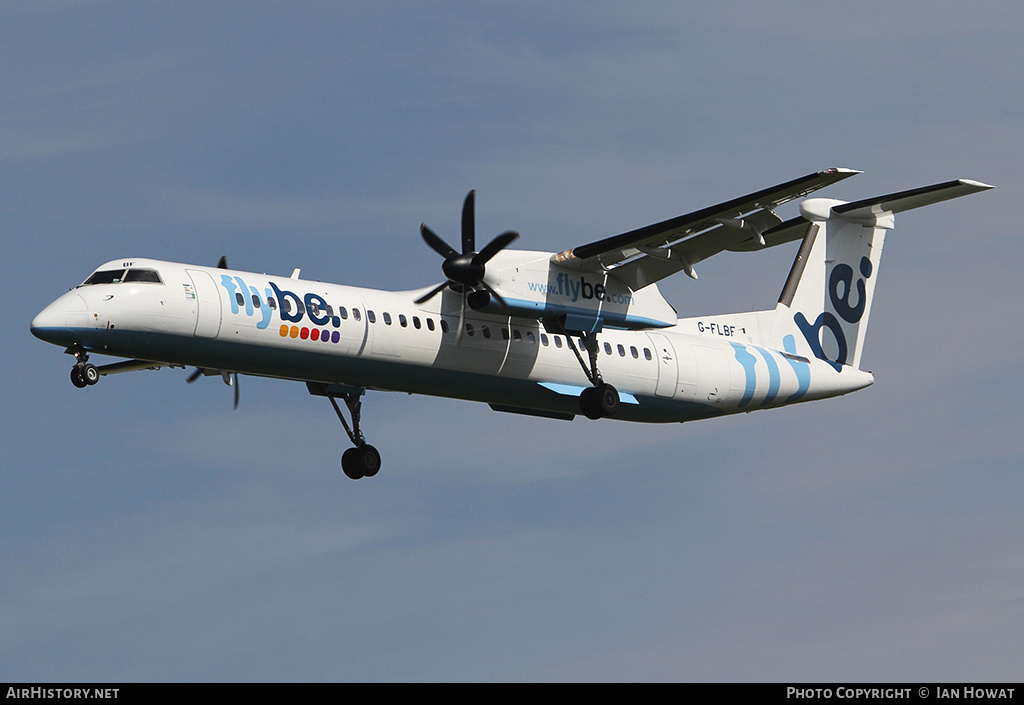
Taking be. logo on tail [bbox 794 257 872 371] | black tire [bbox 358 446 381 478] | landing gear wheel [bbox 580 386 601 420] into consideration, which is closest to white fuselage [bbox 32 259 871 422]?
landing gear wheel [bbox 580 386 601 420]

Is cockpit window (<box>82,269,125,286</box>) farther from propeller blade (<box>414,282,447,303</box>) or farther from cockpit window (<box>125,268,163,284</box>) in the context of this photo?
propeller blade (<box>414,282,447,303</box>)

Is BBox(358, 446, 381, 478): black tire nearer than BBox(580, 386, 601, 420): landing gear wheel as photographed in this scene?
No

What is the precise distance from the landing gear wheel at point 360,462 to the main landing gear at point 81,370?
20.8 ft

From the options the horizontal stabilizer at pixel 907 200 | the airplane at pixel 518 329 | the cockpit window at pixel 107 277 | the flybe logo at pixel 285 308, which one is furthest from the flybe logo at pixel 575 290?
the cockpit window at pixel 107 277

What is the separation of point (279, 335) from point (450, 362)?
3.12 meters

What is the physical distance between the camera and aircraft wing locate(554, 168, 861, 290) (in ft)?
74.1

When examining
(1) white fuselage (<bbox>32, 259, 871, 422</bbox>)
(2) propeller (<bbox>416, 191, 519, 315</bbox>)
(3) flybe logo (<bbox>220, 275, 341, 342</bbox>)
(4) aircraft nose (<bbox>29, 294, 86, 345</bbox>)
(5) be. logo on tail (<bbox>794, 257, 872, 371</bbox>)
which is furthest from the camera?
(5) be. logo on tail (<bbox>794, 257, 872, 371</bbox>)

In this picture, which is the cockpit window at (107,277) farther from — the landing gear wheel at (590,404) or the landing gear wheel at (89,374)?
the landing gear wheel at (590,404)

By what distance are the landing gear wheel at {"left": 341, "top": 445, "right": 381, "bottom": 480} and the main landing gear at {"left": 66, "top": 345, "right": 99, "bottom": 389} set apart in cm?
633

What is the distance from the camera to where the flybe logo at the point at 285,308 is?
71.1 ft

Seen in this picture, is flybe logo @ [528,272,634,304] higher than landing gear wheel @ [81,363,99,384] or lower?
higher

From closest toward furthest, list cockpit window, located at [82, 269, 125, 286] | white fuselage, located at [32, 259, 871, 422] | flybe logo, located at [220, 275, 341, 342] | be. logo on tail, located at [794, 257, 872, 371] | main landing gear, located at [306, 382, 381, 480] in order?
white fuselage, located at [32, 259, 871, 422] → cockpit window, located at [82, 269, 125, 286] → flybe logo, located at [220, 275, 341, 342] → main landing gear, located at [306, 382, 381, 480] → be. logo on tail, located at [794, 257, 872, 371]
